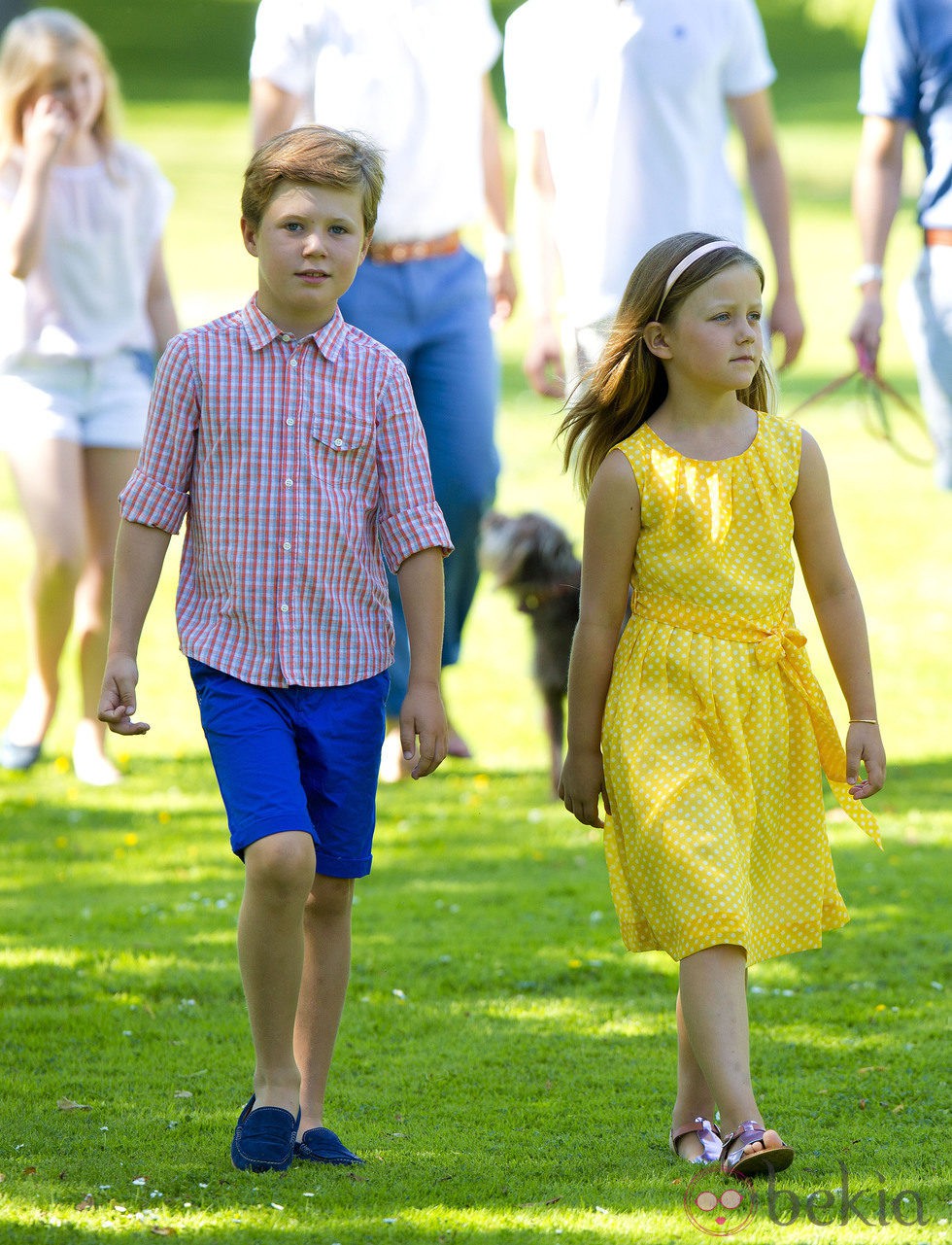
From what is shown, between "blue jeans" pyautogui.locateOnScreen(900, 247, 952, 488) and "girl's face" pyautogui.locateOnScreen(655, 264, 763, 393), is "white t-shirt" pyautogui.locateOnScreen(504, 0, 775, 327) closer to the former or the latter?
"blue jeans" pyautogui.locateOnScreen(900, 247, 952, 488)

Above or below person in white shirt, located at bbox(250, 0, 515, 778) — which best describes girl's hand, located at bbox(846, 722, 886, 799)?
below

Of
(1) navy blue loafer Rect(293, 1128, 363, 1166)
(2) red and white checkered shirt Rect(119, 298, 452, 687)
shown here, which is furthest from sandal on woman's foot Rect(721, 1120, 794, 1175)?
(2) red and white checkered shirt Rect(119, 298, 452, 687)

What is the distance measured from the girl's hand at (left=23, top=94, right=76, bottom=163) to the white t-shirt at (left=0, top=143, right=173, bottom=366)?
0.18m

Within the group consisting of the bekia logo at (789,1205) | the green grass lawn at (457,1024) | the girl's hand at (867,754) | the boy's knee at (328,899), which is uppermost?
the girl's hand at (867,754)

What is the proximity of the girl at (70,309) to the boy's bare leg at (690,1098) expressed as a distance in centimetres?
389

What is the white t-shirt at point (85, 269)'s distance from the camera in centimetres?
695

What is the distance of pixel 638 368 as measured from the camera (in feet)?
12.4

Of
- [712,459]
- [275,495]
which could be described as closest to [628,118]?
[712,459]

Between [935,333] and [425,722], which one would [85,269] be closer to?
[935,333]

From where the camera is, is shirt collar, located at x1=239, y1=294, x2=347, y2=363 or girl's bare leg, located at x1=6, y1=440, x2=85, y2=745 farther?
girl's bare leg, located at x1=6, y1=440, x2=85, y2=745

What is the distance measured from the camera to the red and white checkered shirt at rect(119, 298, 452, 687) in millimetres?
3562

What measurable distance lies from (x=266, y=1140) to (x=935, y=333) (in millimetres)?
3797

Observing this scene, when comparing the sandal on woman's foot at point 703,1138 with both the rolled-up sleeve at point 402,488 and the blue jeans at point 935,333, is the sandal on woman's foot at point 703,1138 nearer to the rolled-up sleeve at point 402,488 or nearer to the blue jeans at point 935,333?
the rolled-up sleeve at point 402,488

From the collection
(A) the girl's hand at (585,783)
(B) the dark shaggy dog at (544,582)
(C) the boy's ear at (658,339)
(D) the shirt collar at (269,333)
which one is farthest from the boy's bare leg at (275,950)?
(B) the dark shaggy dog at (544,582)
